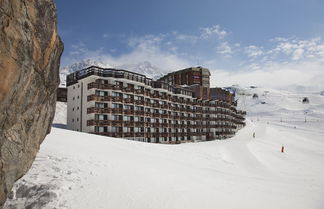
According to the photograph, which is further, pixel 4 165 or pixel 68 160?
pixel 68 160

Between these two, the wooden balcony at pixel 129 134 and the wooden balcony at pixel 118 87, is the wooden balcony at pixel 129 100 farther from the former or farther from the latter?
the wooden balcony at pixel 129 134

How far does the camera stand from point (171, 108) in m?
58.5

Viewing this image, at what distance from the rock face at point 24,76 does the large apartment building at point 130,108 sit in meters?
31.2

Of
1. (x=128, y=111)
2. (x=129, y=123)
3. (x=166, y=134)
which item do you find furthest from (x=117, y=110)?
(x=166, y=134)

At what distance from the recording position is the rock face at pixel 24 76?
654cm

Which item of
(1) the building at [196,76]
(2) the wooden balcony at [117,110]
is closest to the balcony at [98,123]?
(2) the wooden balcony at [117,110]

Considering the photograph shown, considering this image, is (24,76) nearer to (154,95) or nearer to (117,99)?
(117,99)

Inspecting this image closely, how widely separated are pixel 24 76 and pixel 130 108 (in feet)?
128

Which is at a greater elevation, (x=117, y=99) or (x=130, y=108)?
(x=117, y=99)

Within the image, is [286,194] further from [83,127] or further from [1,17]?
[83,127]

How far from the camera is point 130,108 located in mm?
46438

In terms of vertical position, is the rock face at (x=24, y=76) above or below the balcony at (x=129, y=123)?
above

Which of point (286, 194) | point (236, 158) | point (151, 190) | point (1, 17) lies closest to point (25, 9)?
point (1, 17)

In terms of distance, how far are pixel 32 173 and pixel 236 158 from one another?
3005 cm
